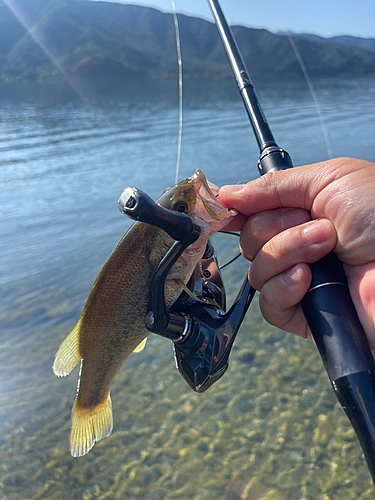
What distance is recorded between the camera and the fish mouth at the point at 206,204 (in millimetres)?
1523

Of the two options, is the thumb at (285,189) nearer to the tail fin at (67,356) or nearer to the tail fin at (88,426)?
the tail fin at (67,356)

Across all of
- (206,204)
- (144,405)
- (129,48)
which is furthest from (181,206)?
(129,48)

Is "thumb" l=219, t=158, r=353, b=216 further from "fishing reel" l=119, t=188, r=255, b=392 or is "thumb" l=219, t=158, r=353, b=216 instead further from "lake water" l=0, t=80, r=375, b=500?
"lake water" l=0, t=80, r=375, b=500

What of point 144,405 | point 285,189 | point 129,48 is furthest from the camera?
point 129,48

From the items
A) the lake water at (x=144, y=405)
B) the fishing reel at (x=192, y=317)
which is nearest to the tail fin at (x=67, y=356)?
the fishing reel at (x=192, y=317)

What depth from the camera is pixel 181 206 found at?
1495mm

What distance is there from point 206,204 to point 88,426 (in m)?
1.19

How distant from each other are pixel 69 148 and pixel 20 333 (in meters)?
7.41

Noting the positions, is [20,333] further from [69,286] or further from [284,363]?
[284,363]

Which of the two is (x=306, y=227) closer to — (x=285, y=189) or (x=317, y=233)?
(x=317, y=233)

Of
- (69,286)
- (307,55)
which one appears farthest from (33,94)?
(69,286)


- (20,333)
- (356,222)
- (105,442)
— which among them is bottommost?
(105,442)

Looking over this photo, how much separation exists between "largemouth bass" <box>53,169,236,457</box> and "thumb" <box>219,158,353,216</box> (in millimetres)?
98

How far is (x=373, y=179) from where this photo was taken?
144 cm
